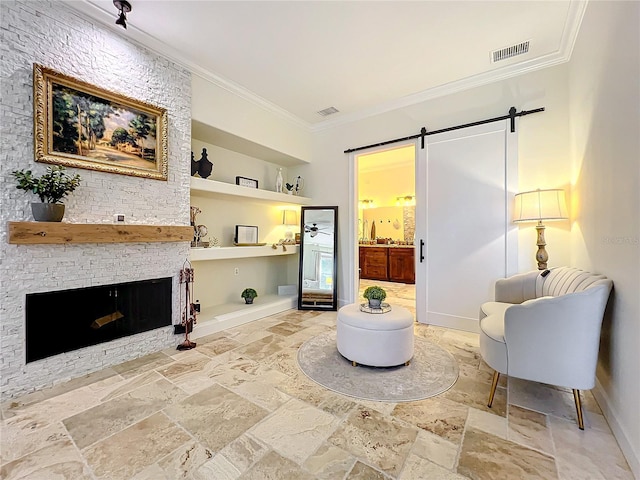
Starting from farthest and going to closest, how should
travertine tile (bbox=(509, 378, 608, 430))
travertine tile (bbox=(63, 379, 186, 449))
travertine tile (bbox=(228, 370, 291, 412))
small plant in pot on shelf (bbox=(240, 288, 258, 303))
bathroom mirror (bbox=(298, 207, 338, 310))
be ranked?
bathroom mirror (bbox=(298, 207, 338, 310)) < small plant in pot on shelf (bbox=(240, 288, 258, 303)) < travertine tile (bbox=(228, 370, 291, 412)) < travertine tile (bbox=(509, 378, 608, 430)) < travertine tile (bbox=(63, 379, 186, 449))

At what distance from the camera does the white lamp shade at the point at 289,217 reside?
16.9 feet

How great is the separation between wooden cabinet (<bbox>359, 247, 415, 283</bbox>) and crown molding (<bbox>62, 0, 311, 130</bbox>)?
Result: 443cm

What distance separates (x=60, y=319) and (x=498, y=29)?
15.9ft

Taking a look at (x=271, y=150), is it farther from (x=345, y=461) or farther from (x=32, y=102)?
(x=345, y=461)

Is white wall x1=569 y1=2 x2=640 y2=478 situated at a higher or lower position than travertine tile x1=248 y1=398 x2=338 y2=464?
higher

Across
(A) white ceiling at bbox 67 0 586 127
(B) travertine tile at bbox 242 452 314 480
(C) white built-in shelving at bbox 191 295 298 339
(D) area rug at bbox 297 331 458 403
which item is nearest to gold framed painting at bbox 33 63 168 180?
(A) white ceiling at bbox 67 0 586 127

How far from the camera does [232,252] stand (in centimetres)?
383

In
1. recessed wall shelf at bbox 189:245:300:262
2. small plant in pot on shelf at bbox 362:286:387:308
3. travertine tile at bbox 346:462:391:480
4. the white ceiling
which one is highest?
the white ceiling

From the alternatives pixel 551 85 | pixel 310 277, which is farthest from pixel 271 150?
pixel 551 85

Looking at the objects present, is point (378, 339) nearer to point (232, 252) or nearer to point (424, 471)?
point (424, 471)

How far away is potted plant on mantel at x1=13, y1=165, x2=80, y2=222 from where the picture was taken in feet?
7.02

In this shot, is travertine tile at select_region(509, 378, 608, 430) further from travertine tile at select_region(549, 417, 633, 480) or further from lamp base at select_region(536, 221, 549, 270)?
lamp base at select_region(536, 221, 549, 270)

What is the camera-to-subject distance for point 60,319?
2.38 meters

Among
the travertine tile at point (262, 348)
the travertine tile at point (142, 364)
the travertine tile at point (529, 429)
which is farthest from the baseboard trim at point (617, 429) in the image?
the travertine tile at point (142, 364)
